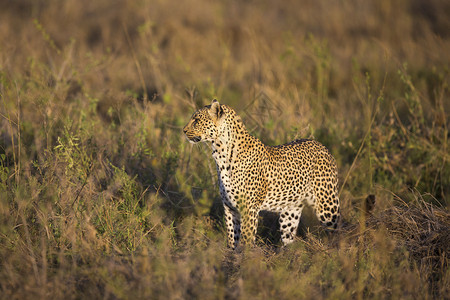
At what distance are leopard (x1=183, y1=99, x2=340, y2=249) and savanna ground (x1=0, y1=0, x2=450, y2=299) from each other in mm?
275

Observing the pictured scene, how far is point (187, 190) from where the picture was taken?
6.11 meters

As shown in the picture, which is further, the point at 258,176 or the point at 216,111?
the point at 258,176

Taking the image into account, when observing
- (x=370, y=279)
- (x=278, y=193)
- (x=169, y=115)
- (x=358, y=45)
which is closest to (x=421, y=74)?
(x=358, y=45)

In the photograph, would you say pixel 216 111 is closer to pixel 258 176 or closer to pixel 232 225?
pixel 258 176

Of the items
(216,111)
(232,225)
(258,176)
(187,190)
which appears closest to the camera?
(216,111)

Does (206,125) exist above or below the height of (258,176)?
above

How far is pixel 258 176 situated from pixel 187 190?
92cm

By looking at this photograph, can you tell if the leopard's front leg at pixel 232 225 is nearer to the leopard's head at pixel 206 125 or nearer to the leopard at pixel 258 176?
the leopard at pixel 258 176

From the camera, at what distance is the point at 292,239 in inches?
255

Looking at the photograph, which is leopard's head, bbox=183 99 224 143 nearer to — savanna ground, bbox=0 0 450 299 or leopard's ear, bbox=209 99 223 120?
leopard's ear, bbox=209 99 223 120

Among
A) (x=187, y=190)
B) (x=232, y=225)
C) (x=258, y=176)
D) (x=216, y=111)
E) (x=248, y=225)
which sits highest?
(x=216, y=111)

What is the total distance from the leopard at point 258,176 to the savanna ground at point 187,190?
28cm

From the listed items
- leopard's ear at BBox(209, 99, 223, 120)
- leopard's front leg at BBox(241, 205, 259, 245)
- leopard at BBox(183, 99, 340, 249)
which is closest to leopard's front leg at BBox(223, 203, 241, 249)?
leopard at BBox(183, 99, 340, 249)

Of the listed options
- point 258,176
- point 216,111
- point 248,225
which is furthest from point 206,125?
point 248,225
